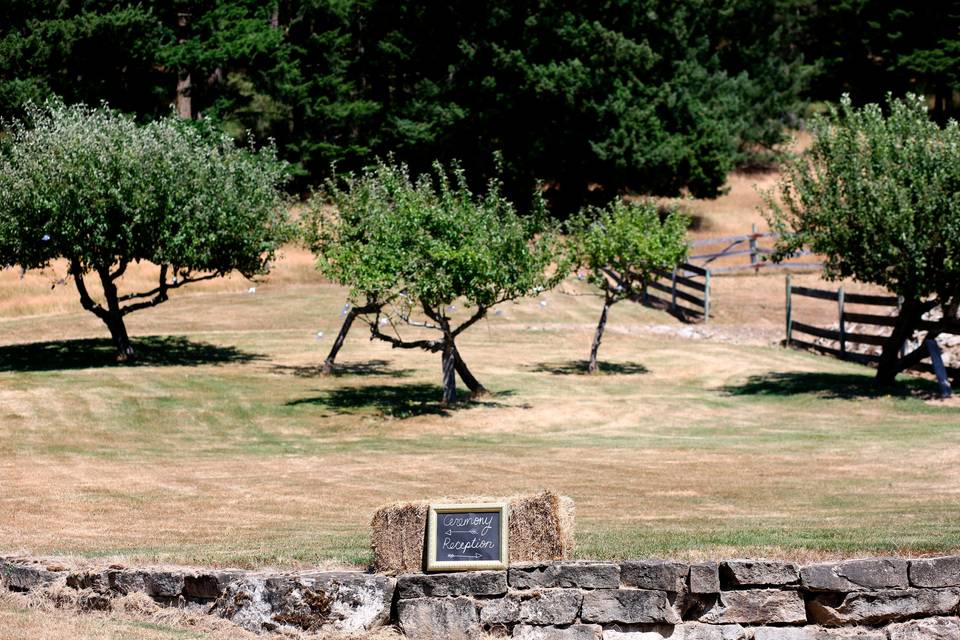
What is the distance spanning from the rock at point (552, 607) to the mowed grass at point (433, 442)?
1110 millimetres

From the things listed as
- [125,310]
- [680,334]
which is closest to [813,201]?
[680,334]

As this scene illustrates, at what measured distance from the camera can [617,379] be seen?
32500mm

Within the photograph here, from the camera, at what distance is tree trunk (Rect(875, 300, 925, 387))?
29.2 metres

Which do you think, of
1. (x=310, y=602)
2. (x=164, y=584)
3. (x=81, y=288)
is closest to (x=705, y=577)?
(x=310, y=602)

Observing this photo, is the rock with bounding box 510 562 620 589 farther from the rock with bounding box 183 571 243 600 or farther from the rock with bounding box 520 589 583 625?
the rock with bounding box 183 571 243 600

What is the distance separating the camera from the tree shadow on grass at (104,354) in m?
33.4

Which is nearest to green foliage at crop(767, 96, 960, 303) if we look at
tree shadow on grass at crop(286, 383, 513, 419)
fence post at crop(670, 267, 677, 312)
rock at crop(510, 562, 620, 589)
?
tree shadow on grass at crop(286, 383, 513, 419)

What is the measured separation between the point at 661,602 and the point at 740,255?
4795cm

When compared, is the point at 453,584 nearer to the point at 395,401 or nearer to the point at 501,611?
the point at 501,611

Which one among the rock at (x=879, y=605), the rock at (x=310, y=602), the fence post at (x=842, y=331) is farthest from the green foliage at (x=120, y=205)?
the rock at (x=879, y=605)

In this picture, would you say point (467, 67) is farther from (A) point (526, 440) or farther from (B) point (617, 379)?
(A) point (526, 440)

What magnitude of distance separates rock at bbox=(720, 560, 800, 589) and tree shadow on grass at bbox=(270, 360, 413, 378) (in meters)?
22.4

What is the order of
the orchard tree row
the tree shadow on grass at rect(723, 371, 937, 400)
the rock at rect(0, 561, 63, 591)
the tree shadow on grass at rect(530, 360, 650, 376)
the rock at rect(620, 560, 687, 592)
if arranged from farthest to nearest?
the tree shadow on grass at rect(530, 360, 650, 376) < the tree shadow on grass at rect(723, 371, 937, 400) < the orchard tree row < the rock at rect(0, 561, 63, 591) < the rock at rect(620, 560, 687, 592)

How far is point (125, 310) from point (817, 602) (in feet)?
88.2
